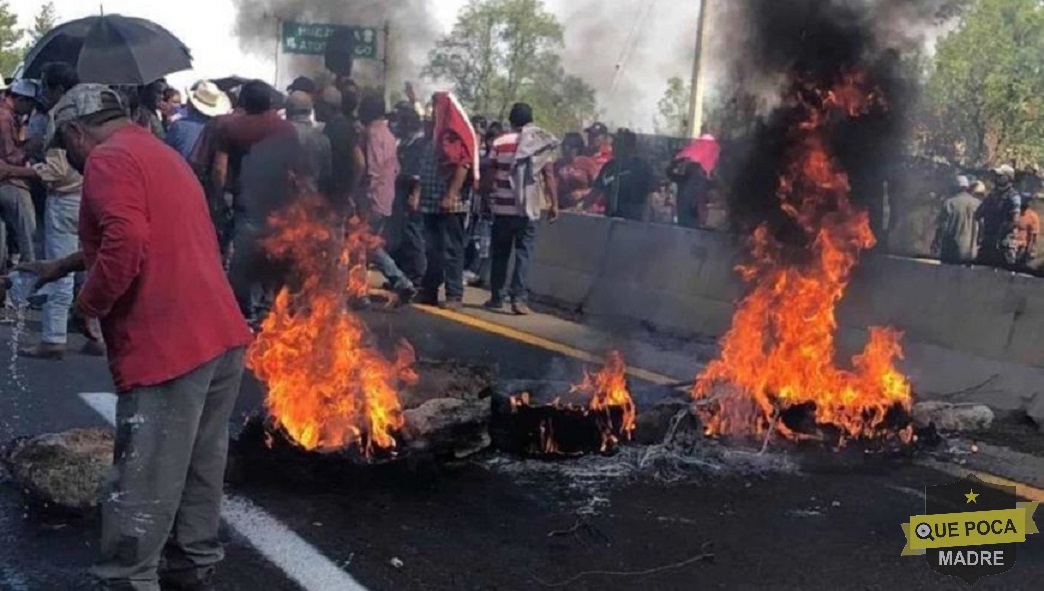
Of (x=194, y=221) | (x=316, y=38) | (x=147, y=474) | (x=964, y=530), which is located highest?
(x=316, y=38)

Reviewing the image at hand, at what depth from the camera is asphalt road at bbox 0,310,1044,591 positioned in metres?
4.67

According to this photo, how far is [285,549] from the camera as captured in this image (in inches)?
193

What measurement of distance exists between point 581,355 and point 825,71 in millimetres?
2863

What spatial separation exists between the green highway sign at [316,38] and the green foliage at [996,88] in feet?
26.8

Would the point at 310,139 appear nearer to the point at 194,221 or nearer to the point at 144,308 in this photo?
the point at 194,221

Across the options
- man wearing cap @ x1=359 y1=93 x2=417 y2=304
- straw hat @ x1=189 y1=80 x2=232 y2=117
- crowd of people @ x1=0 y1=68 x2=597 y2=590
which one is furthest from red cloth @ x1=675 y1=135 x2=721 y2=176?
straw hat @ x1=189 y1=80 x2=232 y2=117

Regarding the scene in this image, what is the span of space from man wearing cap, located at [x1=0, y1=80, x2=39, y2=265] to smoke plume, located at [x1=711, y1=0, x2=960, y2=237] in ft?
17.6

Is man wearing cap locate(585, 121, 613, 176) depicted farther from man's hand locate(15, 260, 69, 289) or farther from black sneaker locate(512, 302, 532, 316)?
man's hand locate(15, 260, 69, 289)

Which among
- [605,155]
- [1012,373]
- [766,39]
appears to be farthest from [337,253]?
[605,155]

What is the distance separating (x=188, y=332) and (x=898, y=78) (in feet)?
→ 20.0

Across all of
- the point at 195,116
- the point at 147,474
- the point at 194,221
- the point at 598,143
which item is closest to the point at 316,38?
the point at 598,143

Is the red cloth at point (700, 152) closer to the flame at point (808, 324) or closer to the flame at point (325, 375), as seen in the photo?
the flame at point (808, 324)

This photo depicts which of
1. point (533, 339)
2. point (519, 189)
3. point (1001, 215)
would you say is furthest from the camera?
point (1001, 215)

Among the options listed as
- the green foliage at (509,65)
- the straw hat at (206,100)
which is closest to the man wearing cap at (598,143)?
the green foliage at (509,65)
